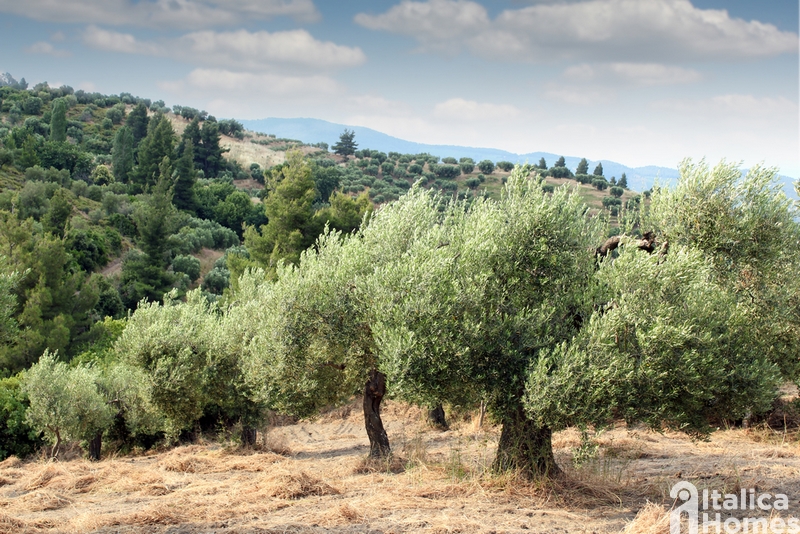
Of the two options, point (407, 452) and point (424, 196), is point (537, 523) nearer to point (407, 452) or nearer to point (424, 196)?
point (407, 452)

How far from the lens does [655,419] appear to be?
41.1 feet

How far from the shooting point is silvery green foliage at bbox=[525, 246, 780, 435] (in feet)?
39.0

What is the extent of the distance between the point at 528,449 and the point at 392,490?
3.21m

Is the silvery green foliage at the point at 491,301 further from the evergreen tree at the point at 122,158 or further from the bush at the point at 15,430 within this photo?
the evergreen tree at the point at 122,158

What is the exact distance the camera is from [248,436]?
21.4m

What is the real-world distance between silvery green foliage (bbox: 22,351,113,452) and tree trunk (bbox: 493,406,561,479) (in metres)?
15.2

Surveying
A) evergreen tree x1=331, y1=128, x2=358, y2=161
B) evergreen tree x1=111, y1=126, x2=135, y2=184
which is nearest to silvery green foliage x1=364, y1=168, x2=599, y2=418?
evergreen tree x1=111, y1=126, x2=135, y2=184

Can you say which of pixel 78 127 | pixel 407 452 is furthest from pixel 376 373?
pixel 78 127

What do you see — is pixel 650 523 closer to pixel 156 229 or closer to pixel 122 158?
pixel 156 229

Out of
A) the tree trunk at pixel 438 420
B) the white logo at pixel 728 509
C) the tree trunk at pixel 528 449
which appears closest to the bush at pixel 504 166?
the tree trunk at pixel 438 420

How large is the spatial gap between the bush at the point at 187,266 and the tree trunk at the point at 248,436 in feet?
141

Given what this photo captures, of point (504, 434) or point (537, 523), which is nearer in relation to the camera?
point (537, 523)

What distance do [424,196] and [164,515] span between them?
1013cm

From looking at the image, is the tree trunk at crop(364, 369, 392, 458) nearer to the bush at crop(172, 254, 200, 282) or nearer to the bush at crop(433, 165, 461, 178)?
the bush at crop(172, 254, 200, 282)
